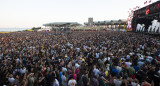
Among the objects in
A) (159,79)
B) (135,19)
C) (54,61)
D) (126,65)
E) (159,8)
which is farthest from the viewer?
(135,19)

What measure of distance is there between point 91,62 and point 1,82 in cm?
615

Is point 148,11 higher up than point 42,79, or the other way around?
point 148,11

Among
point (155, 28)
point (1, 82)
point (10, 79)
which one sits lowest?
point (1, 82)

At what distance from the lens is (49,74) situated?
6.33 metres

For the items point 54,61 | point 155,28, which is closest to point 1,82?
point 54,61

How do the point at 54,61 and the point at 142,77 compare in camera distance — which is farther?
the point at 54,61

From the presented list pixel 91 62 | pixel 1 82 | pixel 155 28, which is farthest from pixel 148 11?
pixel 1 82

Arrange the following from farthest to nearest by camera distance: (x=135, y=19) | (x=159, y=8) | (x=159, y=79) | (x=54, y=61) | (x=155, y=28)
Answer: (x=135, y=19) < (x=155, y=28) < (x=159, y=8) < (x=54, y=61) < (x=159, y=79)

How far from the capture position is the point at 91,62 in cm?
956

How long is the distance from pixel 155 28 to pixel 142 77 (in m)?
25.6

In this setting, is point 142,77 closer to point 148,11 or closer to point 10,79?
point 10,79

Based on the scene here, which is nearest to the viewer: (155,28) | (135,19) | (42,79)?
(42,79)

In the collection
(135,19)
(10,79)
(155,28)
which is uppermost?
(135,19)

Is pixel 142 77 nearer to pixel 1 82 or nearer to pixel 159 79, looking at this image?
pixel 159 79
